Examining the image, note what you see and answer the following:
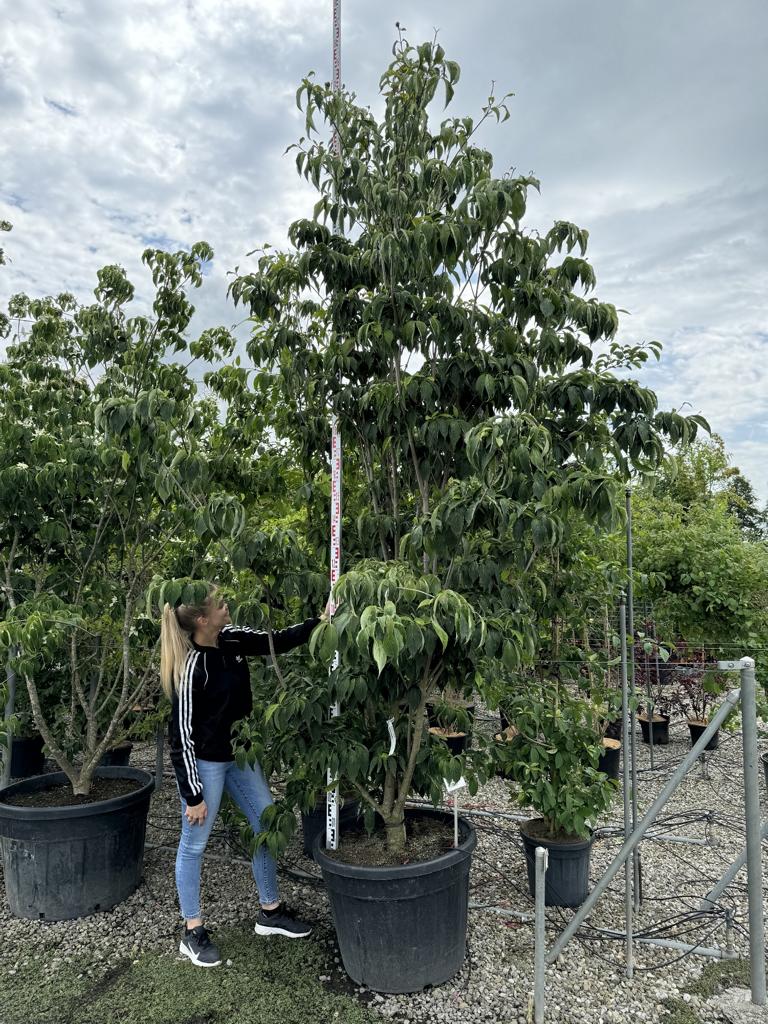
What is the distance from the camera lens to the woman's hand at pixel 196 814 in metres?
3.06

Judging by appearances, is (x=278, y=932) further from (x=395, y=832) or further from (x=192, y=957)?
(x=395, y=832)

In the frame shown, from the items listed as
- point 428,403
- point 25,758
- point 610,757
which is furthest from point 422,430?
point 25,758

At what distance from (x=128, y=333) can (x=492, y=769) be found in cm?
324

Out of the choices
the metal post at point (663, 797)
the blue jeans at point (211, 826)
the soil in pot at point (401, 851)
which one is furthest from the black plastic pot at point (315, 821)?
the metal post at point (663, 797)

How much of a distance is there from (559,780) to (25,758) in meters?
5.11

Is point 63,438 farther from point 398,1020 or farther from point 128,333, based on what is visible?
point 398,1020

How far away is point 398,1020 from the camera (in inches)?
104

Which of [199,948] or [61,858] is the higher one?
[61,858]

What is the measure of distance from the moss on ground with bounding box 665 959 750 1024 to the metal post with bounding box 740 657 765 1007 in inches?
8.6

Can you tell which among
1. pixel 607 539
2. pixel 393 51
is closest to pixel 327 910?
pixel 607 539

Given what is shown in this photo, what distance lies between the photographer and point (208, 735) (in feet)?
10.3

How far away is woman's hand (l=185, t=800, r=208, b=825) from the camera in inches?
121

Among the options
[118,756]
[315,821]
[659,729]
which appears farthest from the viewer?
[659,729]

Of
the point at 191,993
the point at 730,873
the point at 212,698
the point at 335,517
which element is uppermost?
the point at 335,517
